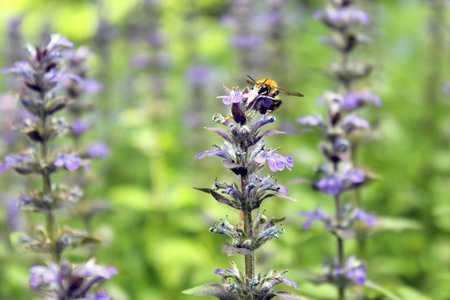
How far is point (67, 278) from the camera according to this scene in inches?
103

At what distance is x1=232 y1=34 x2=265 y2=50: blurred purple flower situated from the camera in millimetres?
7988

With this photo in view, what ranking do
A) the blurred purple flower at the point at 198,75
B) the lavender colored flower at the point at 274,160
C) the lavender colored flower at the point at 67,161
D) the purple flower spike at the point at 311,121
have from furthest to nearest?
the blurred purple flower at the point at 198,75 → the purple flower spike at the point at 311,121 → the lavender colored flower at the point at 67,161 → the lavender colored flower at the point at 274,160

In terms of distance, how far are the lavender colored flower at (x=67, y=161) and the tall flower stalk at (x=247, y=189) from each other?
1.07 metres

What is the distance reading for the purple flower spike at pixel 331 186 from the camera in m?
3.58

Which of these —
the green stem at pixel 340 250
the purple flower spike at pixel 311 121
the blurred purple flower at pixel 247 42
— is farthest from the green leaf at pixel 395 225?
the blurred purple flower at pixel 247 42

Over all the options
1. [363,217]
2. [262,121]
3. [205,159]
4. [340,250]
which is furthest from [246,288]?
[205,159]

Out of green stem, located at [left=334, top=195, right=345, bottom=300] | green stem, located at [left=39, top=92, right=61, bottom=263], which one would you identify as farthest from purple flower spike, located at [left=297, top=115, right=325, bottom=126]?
green stem, located at [left=39, top=92, right=61, bottom=263]

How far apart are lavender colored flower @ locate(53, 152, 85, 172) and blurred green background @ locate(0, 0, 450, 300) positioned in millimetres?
1670

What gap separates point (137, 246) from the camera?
6469mm

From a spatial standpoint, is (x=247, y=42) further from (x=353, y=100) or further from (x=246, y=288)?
(x=246, y=288)

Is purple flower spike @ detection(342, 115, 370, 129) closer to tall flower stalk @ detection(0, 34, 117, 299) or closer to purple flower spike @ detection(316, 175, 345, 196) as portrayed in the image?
purple flower spike @ detection(316, 175, 345, 196)

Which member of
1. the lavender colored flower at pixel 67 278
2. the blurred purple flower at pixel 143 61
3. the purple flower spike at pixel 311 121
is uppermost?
the blurred purple flower at pixel 143 61

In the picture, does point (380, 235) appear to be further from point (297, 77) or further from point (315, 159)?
point (297, 77)

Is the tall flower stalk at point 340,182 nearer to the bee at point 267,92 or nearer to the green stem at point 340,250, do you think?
the green stem at point 340,250
